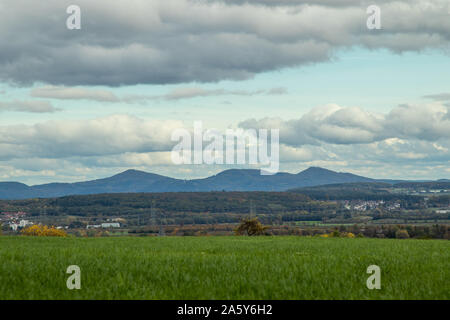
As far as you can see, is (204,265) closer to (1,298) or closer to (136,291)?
(136,291)

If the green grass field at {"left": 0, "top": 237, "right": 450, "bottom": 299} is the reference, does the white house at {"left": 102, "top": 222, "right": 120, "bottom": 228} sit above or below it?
below

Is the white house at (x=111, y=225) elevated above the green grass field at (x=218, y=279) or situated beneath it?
situated beneath

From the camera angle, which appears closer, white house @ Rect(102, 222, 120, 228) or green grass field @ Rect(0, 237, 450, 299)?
green grass field @ Rect(0, 237, 450, 299)

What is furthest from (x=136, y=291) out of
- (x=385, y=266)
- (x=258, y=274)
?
(x=385, y=266)

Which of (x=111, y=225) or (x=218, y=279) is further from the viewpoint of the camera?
(x=111, y=225)

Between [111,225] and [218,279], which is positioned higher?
[218,279]

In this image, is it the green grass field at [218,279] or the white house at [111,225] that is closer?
the green grass field at [218,279]
